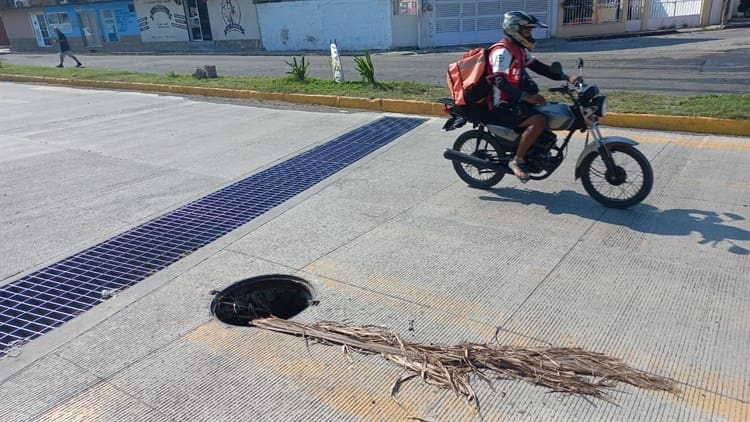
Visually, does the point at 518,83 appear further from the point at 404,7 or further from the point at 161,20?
the point at 161,20

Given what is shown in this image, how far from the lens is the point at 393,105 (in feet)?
32.9

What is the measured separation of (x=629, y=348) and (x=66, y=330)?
3.55 metres

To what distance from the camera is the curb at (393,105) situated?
7.20 metres

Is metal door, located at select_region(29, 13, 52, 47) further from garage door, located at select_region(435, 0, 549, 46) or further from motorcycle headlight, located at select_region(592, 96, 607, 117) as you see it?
motorcycle headlight, located at select_region(592, 96, 607, 117)

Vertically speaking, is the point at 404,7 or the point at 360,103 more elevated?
the point at 404,7

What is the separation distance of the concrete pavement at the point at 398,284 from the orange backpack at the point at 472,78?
3.35 ft

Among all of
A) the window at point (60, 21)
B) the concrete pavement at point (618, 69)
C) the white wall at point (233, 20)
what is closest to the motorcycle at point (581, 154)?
the concrete pavement at point (618, 69)

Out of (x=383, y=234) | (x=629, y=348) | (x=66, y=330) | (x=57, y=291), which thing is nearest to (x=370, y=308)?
(x=383, y=234)

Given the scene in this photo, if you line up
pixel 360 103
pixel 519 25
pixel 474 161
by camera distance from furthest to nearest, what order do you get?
pixel 360 103 → pixel 474 161 → pixel 519 25

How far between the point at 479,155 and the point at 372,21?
68.7ft

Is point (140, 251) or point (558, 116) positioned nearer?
point (140, 251)

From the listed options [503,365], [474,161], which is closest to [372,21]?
[474,161]

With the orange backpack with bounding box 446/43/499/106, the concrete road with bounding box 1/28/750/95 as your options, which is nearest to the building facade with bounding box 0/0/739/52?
the concrete road with bounding box 1/28/750/95

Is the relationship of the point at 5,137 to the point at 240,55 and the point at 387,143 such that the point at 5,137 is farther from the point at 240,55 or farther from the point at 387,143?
the point at 240,55
